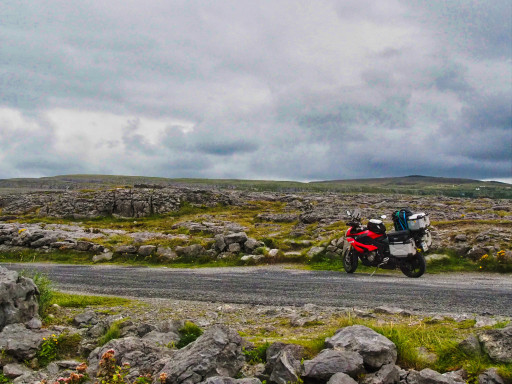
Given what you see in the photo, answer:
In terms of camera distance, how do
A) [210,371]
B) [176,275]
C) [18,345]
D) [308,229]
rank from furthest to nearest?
[308,229]
[176,275]
[18,345]
[210,371]

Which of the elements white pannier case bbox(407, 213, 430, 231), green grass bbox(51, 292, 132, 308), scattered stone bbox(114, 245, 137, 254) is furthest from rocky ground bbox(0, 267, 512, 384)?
scattered stone bbox(114, 245, 137, 254)

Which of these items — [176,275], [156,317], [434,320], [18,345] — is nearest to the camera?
[18,345]

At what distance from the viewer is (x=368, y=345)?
540 centimetres

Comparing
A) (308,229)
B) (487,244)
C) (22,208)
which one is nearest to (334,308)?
(487,244)

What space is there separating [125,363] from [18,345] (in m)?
2.55

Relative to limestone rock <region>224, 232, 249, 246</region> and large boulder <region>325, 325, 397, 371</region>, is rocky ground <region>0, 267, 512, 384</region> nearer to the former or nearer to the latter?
large boulder <region>325, 325, 397, 371</region>

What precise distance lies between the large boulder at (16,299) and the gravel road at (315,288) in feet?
13.0

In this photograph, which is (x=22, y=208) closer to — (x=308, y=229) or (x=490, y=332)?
(x=308, y=229)

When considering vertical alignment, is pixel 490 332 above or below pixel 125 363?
above

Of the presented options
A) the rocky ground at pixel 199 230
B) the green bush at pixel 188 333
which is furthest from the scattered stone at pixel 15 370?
the rocky ground at pixel 199 230

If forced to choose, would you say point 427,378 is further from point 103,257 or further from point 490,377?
point 103,257

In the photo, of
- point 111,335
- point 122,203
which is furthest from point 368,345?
point 122,203

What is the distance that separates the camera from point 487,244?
61.1 feet

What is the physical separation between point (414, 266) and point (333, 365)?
Answer: 38.8 ft
